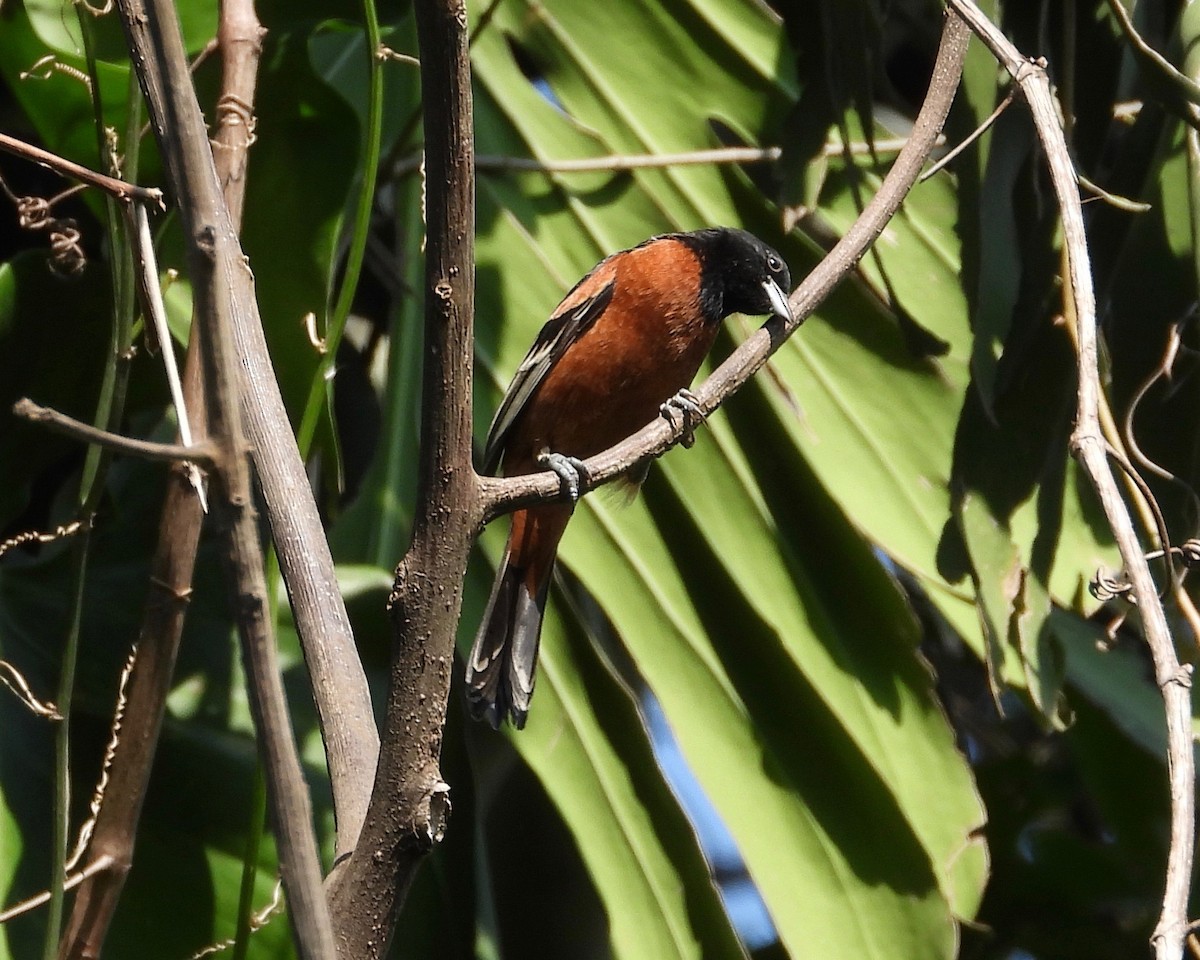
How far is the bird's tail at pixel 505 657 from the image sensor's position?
2.81 m

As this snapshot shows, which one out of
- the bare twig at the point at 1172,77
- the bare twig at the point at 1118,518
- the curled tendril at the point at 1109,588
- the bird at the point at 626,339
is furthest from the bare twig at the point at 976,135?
the bird at the point at 626,339

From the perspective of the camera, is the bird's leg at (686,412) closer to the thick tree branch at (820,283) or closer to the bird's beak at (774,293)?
the thick tree branch at (820,283)

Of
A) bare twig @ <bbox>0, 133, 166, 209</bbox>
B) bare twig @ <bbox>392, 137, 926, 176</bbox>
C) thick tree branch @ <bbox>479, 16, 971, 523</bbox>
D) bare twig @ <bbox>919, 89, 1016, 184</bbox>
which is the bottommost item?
thick tree branch @ <bbox>479, 16, 971, 523</bbox>

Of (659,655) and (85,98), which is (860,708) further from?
(85,98)

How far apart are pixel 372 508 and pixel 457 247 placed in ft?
5.54

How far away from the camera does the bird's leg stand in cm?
248

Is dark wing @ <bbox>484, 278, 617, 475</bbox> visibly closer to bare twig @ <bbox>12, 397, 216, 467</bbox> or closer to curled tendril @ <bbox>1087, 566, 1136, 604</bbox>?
curled tendril @ <bbox>1087, 566, 1136, 604</bbox>

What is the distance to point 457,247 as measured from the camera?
158cm

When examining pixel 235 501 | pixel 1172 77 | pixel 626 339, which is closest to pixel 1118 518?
pixel 1172 77

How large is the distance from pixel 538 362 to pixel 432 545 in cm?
170

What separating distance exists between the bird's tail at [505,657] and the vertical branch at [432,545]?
1151 mm

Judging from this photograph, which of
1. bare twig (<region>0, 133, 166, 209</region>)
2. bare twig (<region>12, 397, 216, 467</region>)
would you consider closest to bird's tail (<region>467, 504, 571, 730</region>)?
bare twig (<region>0, 133, 166, 209</region>)

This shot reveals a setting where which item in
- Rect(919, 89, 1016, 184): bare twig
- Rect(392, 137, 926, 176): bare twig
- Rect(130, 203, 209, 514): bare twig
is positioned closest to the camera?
Rect(130, 203, 209, 514): bare twig

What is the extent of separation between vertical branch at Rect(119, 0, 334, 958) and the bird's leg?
1.23 metres
